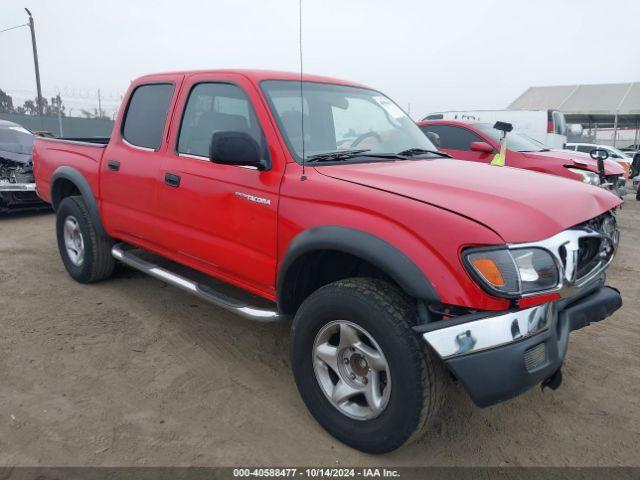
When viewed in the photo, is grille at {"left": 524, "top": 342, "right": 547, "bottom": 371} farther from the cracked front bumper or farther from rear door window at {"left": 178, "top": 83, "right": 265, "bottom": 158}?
rear door window at {"left": 178, "top": 83, "right": 265, "bottom": 158}

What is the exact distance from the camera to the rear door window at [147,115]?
3691 millimetres

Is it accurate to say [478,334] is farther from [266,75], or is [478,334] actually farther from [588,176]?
[588,176]

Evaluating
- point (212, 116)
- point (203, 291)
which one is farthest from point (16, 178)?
point (203, 291)

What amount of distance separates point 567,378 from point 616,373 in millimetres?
354

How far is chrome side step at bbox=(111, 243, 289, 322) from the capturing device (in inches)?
113

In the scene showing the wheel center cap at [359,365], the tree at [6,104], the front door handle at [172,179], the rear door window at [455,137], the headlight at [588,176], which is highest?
the tree at [6,104]

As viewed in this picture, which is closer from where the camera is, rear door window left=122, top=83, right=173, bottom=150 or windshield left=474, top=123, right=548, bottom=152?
rear door window left=122, top=83, right=173, bottom=150

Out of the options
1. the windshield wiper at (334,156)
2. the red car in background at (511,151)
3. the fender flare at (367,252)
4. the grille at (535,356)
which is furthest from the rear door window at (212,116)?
the red car in background at (511,151)

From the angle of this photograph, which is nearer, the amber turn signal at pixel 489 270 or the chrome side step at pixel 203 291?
the amber turn signal at pixel 489 270

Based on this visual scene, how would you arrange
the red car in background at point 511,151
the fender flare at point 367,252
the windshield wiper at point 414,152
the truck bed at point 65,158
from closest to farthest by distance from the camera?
the fender flare at point 367,252 → the windshield wiper at point 414,152 → the truck bed at point 65,158 → the red car in background at point 511,151

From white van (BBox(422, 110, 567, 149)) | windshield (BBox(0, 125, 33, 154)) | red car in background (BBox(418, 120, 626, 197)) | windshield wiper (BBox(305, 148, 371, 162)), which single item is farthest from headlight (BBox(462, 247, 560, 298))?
white van (BBox(422, 110, 567, 149))

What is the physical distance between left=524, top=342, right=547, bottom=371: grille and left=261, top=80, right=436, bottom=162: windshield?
152 centimetres

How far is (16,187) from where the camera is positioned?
761 cm

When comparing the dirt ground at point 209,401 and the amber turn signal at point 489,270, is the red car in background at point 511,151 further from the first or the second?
the amber turn signal at point 489,270
